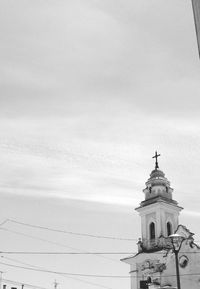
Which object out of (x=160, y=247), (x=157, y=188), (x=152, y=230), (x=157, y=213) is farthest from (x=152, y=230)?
(x=157, y=188)

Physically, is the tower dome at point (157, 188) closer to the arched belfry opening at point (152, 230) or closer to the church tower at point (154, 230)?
the church tower at point (154, 230)

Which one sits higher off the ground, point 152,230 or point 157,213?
point 157,213

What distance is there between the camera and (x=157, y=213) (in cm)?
4181

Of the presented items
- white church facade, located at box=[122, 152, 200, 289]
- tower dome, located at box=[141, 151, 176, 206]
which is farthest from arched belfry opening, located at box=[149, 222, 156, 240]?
tower dome, located at box=[141, 151, 176, 206]

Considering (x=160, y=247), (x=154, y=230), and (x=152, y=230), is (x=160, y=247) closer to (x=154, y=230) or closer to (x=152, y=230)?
(x=154, y=230)

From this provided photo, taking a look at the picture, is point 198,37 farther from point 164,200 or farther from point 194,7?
point 164,200

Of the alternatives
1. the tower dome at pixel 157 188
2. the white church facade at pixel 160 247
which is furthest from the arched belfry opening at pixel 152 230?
the tower dome at pixel 157 188

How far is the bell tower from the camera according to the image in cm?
4078

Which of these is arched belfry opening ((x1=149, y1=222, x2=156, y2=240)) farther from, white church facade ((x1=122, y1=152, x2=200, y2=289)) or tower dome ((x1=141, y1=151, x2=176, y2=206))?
tower dome ((x1=141, y1=151, x2=176, y2=206))

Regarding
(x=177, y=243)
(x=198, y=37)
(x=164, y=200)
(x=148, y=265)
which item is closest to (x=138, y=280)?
(x=148, y=265)

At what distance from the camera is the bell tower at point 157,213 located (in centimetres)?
4078

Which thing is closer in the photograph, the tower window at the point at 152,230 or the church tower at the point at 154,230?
the church tower at the point at 154,230

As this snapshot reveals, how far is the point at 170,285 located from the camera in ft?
113

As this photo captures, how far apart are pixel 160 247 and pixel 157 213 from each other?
143 inches
